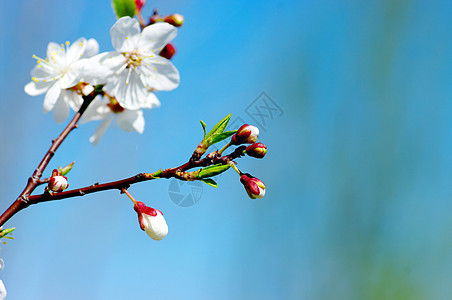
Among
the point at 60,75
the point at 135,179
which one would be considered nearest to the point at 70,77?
the point at 60,75

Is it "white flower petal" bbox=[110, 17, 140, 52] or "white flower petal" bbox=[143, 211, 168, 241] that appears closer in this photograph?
"white flower petal" bbox=[143, 211, 168, 241]

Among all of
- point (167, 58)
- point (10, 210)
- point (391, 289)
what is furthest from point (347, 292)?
point (10, 210)

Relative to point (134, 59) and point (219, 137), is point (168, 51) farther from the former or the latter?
point (219, 137)

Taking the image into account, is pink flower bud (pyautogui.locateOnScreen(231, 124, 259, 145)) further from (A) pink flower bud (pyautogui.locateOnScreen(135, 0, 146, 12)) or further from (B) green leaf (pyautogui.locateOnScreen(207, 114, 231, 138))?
(A) pink flower bud (pyautogui.locateOnScreen(135, 0, 146, 12))

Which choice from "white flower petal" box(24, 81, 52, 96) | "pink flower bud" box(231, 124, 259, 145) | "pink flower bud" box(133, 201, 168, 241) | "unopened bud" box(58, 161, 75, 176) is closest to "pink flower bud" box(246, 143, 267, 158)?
"pink flower bud" box(231, 124, 259, 145)

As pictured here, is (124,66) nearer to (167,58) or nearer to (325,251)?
(167,58)

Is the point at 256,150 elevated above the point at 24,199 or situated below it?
above
